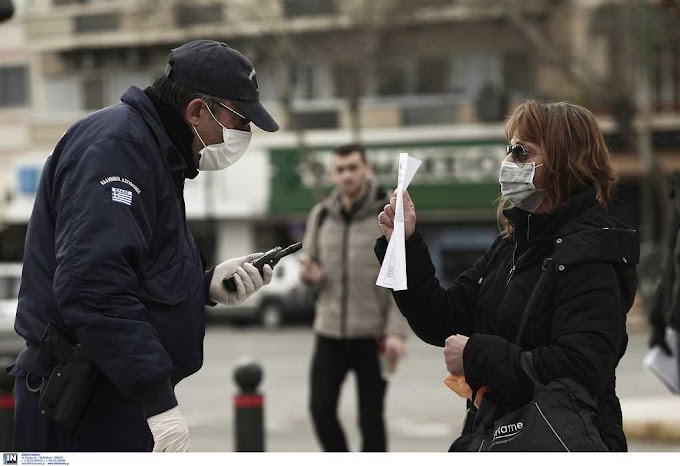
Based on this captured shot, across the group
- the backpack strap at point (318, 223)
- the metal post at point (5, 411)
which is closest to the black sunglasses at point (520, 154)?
the backpack strap at point (318, 223)

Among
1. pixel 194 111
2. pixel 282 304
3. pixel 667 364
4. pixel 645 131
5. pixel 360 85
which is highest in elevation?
pixel 194 111

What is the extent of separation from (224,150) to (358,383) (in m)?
3.57

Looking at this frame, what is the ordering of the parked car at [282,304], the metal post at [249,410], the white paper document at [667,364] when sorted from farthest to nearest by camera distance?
Result: the parked car at [282,304] < the metal post at [249,410] < the white paper document at [667,364]

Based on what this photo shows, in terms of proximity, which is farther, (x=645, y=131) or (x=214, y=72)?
(x=645, y=131)

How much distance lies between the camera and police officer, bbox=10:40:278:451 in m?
3.50

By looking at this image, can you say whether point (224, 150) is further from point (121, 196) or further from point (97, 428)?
point (97, 428)

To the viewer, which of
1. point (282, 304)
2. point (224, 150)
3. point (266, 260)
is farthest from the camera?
point (282, 304)

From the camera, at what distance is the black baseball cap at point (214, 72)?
12.7 feet

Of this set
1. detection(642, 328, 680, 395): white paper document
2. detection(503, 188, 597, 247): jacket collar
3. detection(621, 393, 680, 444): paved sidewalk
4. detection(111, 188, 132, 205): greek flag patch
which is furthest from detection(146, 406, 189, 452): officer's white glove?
detection(621, 393, 680, 444): paved sidewalk

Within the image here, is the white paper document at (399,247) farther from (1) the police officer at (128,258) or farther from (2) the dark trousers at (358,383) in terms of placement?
(2) the dark trousers at (358,383)

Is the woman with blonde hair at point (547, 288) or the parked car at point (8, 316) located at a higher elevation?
the woman with blonde hair at point (547, 288)

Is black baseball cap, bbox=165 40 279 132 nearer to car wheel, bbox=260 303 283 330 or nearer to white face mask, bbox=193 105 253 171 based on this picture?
white face mask, bbox=193 105 253 171

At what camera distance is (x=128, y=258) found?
356 centimetres

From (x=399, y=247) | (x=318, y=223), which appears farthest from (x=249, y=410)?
(x=399, y=247)
